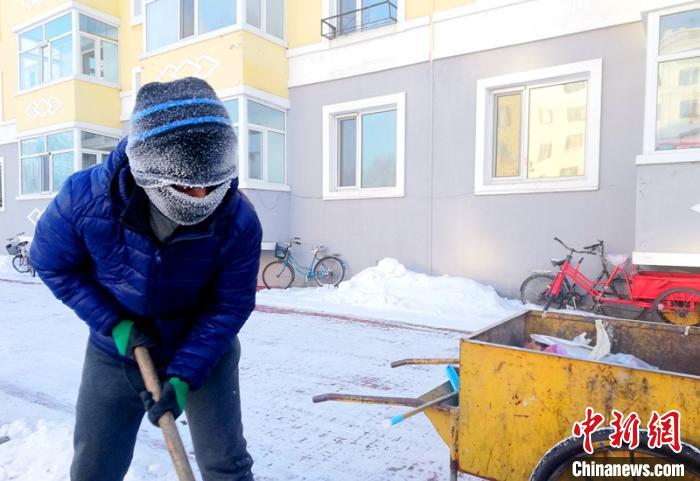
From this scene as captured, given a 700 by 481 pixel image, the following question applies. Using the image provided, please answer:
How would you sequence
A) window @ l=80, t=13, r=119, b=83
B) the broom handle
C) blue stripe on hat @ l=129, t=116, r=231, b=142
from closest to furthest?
blue stripe on hat @ l=129, t=116, r=231, b=142 → the broom handle → window @ l=80, t=13, r=119, b=83

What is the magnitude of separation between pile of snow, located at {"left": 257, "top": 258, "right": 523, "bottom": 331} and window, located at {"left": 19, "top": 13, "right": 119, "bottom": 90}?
28.2 feet

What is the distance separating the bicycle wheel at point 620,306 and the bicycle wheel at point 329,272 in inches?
178

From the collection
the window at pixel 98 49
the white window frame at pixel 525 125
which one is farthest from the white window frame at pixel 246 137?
the window at pixel 98 49

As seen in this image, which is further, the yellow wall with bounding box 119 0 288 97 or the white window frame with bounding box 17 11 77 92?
the white window frame with bounding box 17 11 77 92

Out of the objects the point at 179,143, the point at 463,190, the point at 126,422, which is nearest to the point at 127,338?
the point at 126,422

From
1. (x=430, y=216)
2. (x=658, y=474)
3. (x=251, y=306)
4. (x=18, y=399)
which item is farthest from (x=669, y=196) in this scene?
(x=18, y=399)

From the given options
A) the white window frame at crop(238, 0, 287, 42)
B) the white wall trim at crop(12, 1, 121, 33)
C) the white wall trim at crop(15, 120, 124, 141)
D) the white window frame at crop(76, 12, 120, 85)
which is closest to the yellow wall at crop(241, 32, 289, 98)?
the white window frame at crop(238, 0, 287, 42)

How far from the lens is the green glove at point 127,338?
171 cm

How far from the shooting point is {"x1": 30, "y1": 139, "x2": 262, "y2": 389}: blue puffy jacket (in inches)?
65.1

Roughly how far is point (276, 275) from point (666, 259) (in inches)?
250

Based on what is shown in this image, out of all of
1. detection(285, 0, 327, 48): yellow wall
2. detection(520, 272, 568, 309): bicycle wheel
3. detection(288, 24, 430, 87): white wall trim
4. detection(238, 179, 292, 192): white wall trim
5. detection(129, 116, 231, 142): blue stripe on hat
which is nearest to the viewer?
detection(129, 116, 231, 142): blue stripe on hat

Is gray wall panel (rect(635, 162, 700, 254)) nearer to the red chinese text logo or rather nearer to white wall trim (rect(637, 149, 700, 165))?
white wall trim (rect(637, 149, 700, 165))

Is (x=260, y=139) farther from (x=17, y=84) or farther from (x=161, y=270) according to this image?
(x=17, y=84)

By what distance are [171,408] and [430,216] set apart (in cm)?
713
